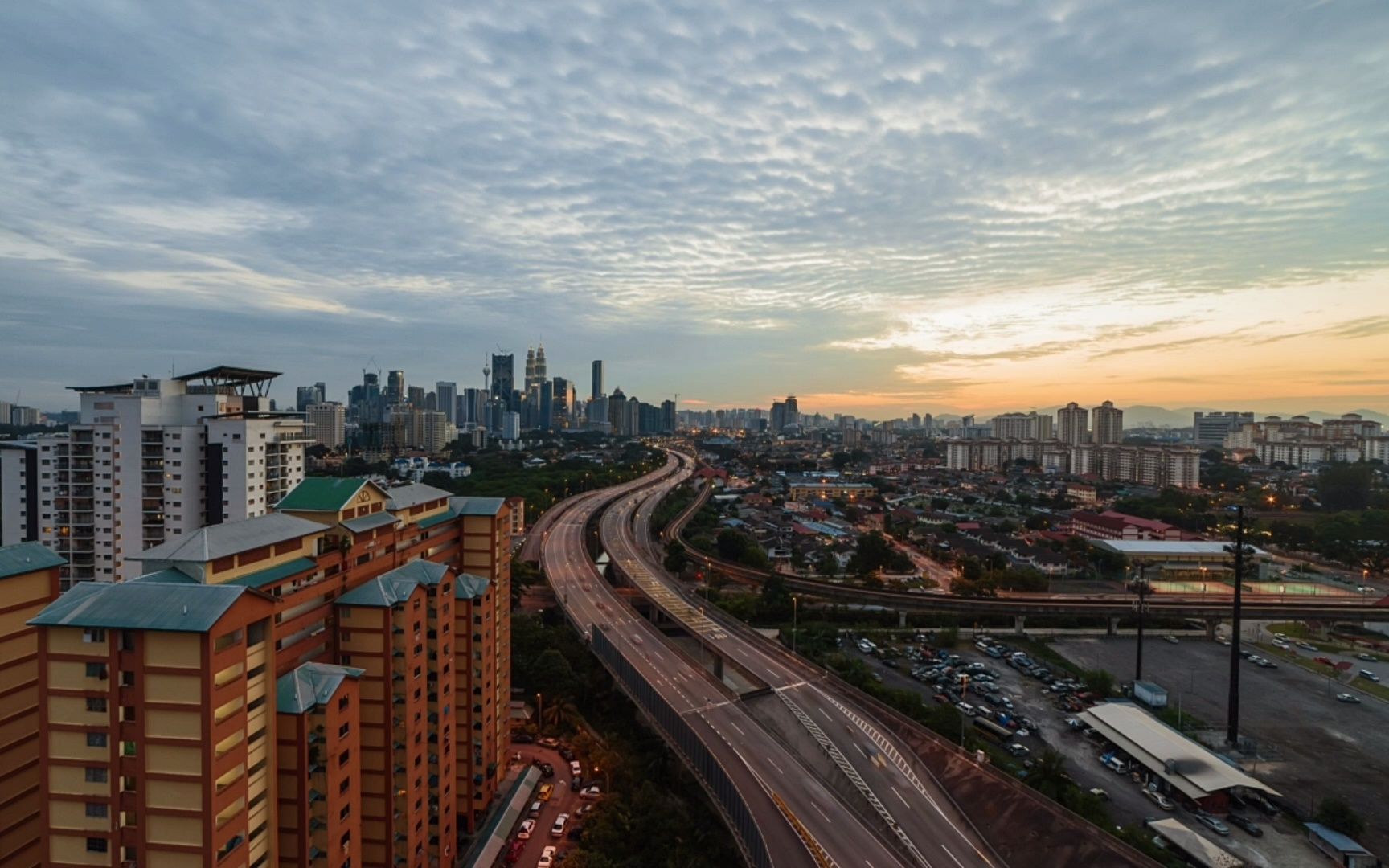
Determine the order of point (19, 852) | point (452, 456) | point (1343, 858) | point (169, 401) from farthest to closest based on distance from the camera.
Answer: point (452, 456) < point (169, 401) < point (1343, 858) < point (19, 852)

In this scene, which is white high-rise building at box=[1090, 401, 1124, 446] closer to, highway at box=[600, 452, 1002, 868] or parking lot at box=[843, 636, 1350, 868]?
parking lot at box=[843, 636, 1350, 868]

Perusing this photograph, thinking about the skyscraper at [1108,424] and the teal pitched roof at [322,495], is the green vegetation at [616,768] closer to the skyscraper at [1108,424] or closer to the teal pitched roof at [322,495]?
the teal pitched roof at [322,495]

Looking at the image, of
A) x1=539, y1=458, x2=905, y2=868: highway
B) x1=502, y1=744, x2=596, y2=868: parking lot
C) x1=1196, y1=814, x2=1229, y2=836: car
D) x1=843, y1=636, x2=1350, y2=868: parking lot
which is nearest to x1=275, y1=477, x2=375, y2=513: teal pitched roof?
x1=502, y1=744, x2=596, y2=868: parking lot

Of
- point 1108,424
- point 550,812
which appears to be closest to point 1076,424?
Result: point 1108,424

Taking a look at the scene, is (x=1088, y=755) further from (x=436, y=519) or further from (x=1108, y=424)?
(x=1108, y=424)

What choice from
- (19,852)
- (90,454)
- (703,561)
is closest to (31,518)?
(90,454)

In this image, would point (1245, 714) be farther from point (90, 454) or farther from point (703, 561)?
point (90, 454)

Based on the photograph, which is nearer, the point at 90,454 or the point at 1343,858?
the point at 1343,858
